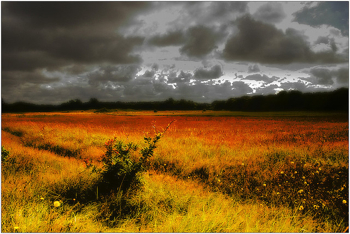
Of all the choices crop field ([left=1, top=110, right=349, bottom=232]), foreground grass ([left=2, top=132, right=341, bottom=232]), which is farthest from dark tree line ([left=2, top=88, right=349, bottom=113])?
foreground grass ([left=2, top=132, right=341, bottom=232])

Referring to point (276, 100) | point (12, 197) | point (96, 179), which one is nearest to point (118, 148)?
point (96, 179)

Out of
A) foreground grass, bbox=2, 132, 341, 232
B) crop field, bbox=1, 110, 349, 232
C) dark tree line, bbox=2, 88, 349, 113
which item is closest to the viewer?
foreground grass, bbox=2, 132, 341, 232

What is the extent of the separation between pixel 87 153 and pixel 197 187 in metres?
5.31

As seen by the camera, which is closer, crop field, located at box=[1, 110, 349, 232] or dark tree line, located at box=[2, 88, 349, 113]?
crop field, located at box=[1, 110, 349, 232]

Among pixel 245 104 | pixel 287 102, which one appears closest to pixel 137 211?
pixel 287 102

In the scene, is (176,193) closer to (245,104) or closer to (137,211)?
(137,211)

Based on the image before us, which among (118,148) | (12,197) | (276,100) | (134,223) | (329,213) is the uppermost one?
(276,100)

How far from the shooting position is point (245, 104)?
1768 inches

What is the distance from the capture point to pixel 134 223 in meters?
3.32

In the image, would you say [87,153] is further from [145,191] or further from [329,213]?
[329,213]

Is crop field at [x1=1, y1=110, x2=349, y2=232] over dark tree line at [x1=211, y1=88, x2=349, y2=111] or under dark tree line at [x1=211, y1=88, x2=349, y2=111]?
under

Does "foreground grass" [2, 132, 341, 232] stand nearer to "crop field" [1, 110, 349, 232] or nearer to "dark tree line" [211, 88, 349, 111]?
"crop field" [1, 110, 349, 232]

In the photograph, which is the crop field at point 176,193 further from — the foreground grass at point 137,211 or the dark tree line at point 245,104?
the dark tree line at point 245,104

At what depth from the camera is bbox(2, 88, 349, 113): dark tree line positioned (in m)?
26.4
